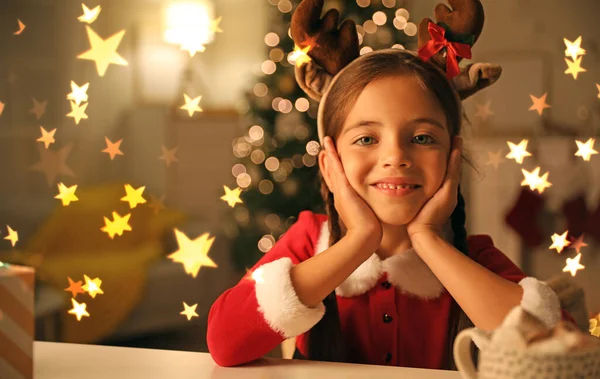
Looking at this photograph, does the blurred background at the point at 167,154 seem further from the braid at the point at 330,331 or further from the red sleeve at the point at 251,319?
the red sleeve at the point at 251,319

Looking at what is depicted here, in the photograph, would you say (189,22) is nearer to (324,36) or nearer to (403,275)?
(324,36)

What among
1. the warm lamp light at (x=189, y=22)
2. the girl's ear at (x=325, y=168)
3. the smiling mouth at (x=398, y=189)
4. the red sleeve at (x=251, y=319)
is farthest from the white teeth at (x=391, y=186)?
the warm lamp light at (x=189, y=22)

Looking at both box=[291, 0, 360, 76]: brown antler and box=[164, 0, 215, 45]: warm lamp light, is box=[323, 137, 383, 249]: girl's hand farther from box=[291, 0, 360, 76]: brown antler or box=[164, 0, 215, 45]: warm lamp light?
box=[164, 0, 215, 45]: warm lamp light

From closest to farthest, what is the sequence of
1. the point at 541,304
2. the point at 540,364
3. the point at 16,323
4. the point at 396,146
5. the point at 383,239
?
the point at 540,364, the point at 16,323, the point at 541,304, the point at 396,146, the point at 383,239

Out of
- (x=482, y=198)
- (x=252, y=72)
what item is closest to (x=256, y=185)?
(x=252, y=72)

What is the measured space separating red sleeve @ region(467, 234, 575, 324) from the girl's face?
0.78ft

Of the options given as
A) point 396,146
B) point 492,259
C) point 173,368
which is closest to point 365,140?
point 396,146

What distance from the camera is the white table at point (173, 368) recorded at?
1.05m

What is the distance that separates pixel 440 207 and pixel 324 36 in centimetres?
43

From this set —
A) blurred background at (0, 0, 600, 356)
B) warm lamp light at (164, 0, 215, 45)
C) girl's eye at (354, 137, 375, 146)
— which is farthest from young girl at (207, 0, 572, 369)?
warm lamp light at (164, 0, 215, 45)

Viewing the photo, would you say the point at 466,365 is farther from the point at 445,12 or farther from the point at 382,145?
the point at 445,12

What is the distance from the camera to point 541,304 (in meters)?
1.08

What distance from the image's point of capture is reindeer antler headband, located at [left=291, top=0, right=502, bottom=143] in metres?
1.25

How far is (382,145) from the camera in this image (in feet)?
4.03
